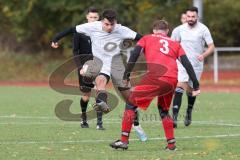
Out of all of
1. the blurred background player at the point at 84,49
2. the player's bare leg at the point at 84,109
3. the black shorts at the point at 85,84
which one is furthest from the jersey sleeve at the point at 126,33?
the player's bare leg at the point at 84,109

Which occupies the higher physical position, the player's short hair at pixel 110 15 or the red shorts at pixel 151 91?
the player's short hair at pixel 110 15

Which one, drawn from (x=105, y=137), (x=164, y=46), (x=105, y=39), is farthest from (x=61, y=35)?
(x=164, y=46)

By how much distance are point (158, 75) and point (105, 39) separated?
2.65 metres

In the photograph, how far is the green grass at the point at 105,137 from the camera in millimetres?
10562

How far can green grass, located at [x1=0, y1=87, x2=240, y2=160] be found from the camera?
34.7 feet

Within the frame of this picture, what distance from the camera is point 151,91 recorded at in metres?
11.2

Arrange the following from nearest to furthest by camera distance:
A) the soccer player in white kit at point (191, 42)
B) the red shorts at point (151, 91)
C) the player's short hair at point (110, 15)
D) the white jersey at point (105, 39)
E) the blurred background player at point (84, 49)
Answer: the red shorts at point (151, 91)
the player's short hair at point (110, 15)
the white jersey at point (105, 39)
the blurred background player at point (84, 49)
the soccer player in white kit at point (191, 42)

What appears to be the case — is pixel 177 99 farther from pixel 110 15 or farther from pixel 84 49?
pixel 110 15

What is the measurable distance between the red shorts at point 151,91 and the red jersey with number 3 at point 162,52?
0.42 ft

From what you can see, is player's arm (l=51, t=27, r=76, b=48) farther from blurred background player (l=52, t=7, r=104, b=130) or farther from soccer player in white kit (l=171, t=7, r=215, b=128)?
soccer player in white kit (l=171, t=7, r=215, b=128)

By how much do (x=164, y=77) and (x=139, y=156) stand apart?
4.45 feet

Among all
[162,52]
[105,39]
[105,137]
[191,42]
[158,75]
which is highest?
[162,52]

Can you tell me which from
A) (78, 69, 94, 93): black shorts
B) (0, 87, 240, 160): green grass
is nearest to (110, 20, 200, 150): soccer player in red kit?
(0, 87, 240, 160): green grass

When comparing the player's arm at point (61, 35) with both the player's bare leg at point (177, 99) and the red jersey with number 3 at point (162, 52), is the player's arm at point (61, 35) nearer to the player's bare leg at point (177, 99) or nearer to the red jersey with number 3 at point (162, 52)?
the player's bare leg at point (177, 99)
